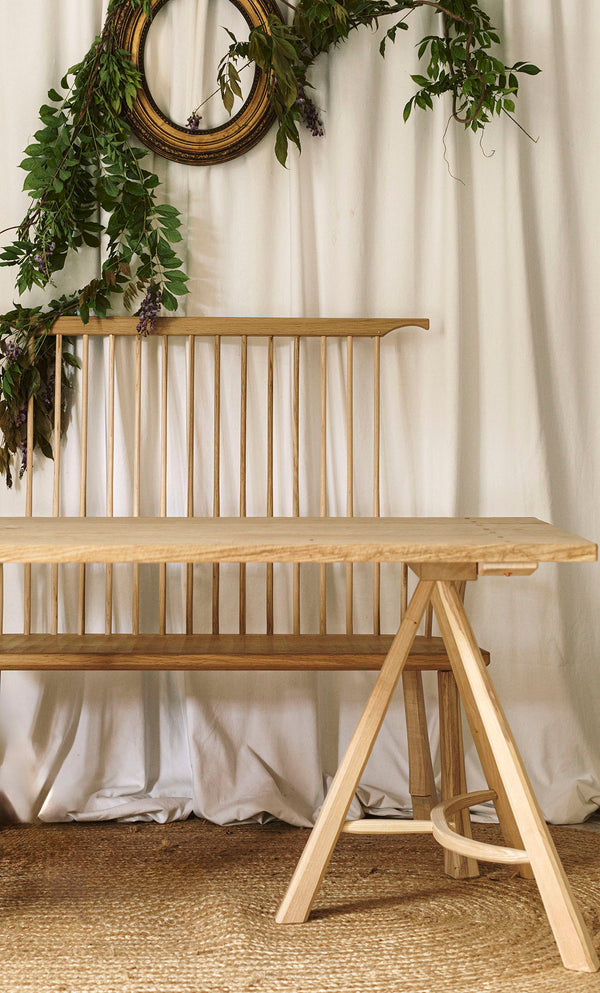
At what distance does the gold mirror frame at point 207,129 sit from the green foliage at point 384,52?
5cm

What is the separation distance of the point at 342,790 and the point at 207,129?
1486mm

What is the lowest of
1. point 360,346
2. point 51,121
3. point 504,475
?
point 504,475

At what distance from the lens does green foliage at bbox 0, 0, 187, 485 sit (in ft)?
6.29

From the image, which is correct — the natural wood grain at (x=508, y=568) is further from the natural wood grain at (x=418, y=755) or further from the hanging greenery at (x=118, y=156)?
the hanging greenery at (x=118, y=156)

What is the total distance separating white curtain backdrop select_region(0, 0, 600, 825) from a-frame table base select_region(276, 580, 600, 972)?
568 millimetres

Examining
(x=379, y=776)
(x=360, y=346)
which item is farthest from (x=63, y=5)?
(x=379, y=776)

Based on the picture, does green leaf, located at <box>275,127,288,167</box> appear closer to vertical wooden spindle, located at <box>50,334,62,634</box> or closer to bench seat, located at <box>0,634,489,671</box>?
vertical wooden spindle, located at <box>50,334,62,634</box>

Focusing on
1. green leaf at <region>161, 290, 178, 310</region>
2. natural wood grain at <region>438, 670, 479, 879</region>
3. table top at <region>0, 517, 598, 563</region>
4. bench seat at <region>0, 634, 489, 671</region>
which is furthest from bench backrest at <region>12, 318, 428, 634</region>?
table top at <region>0, 517, 598, 563</region>

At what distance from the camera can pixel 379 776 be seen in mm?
2035

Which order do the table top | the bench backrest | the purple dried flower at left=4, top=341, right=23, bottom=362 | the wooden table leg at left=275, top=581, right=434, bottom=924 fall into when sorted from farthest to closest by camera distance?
the bench backrest
the purple dried flower at left=4, top=341, right=23, bottom=362
the wooden table leg at left=275, top=581, right=434, bottom=924
the table top

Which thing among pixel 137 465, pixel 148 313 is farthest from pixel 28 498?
pixel 148 313

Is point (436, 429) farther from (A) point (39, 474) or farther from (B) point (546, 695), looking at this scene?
(A) point (39, 474)

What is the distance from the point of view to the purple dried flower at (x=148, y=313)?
1.90 meters

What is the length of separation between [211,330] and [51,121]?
593 millimetres
